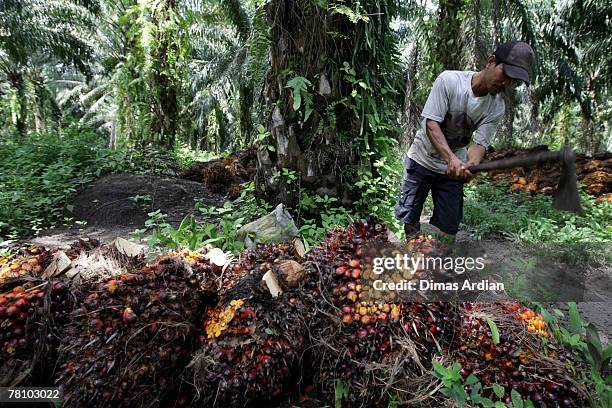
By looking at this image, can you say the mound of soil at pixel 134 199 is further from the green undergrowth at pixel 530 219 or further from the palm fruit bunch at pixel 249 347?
the green undergrowth at pixel 530 219

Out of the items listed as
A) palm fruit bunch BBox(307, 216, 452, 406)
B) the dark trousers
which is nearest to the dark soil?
the dark trousers

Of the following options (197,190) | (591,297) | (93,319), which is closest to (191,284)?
(93,319)

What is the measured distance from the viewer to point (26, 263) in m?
1.95

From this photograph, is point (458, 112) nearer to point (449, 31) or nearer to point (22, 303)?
point (22, 303)

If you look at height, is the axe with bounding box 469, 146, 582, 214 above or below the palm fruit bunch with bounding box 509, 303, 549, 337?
above

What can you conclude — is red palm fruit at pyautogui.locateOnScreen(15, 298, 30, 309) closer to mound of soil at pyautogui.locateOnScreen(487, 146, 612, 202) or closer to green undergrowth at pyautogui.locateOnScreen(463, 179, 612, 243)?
green undergrowth at pyautogui.locateOnScreen(463, 179, 612, 243)

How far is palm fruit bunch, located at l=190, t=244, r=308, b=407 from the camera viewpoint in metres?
1.54

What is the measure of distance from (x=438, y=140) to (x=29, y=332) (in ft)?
7.82

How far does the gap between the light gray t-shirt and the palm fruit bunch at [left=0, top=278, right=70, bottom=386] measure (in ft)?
7.55

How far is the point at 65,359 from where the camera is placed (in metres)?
1.61

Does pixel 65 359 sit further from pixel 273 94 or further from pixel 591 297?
pixel 591 297

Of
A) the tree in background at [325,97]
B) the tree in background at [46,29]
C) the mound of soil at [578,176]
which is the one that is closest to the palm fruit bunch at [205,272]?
the tree in background at [325,97]

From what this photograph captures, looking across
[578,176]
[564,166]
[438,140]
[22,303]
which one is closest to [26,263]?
[22,303]

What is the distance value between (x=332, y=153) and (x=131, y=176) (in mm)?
3205
